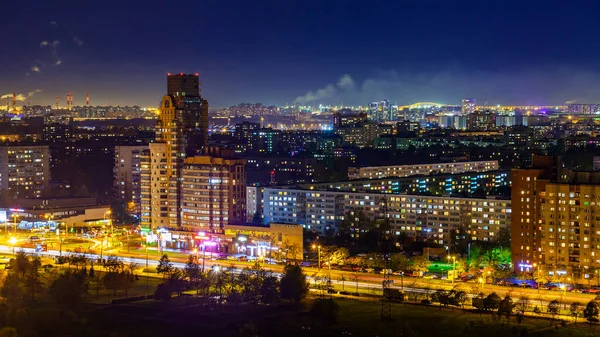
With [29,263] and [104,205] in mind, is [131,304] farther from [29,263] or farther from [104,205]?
[104,205]

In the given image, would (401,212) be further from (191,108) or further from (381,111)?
Result: (381,111)

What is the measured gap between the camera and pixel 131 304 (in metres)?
22.2

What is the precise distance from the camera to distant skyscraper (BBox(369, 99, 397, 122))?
111 meters

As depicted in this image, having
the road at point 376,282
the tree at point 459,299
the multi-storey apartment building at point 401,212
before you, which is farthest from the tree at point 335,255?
the tree at point 459,299

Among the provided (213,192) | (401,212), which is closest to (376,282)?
(401,212)

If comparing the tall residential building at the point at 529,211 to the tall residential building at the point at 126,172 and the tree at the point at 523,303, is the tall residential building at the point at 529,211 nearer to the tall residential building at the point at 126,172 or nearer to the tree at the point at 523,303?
the tree at the point at 523,303

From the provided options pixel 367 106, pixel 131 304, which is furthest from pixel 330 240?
pixel 367 106

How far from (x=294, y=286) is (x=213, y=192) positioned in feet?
28.5

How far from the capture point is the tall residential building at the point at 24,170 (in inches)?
1644

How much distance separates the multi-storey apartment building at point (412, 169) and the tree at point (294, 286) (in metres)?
20.5

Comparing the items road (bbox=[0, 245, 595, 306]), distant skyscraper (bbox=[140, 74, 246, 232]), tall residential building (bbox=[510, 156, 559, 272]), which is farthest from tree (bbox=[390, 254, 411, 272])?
distant skyscraper (bbox=[140, 74, 246, 232])

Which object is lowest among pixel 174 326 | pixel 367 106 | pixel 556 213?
pixel 174 326

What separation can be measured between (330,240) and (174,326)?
32.2 ft

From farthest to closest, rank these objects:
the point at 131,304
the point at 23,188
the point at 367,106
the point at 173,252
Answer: the point at 367,106, the point at 23,188, the point at 173,252, the point at 131,304
